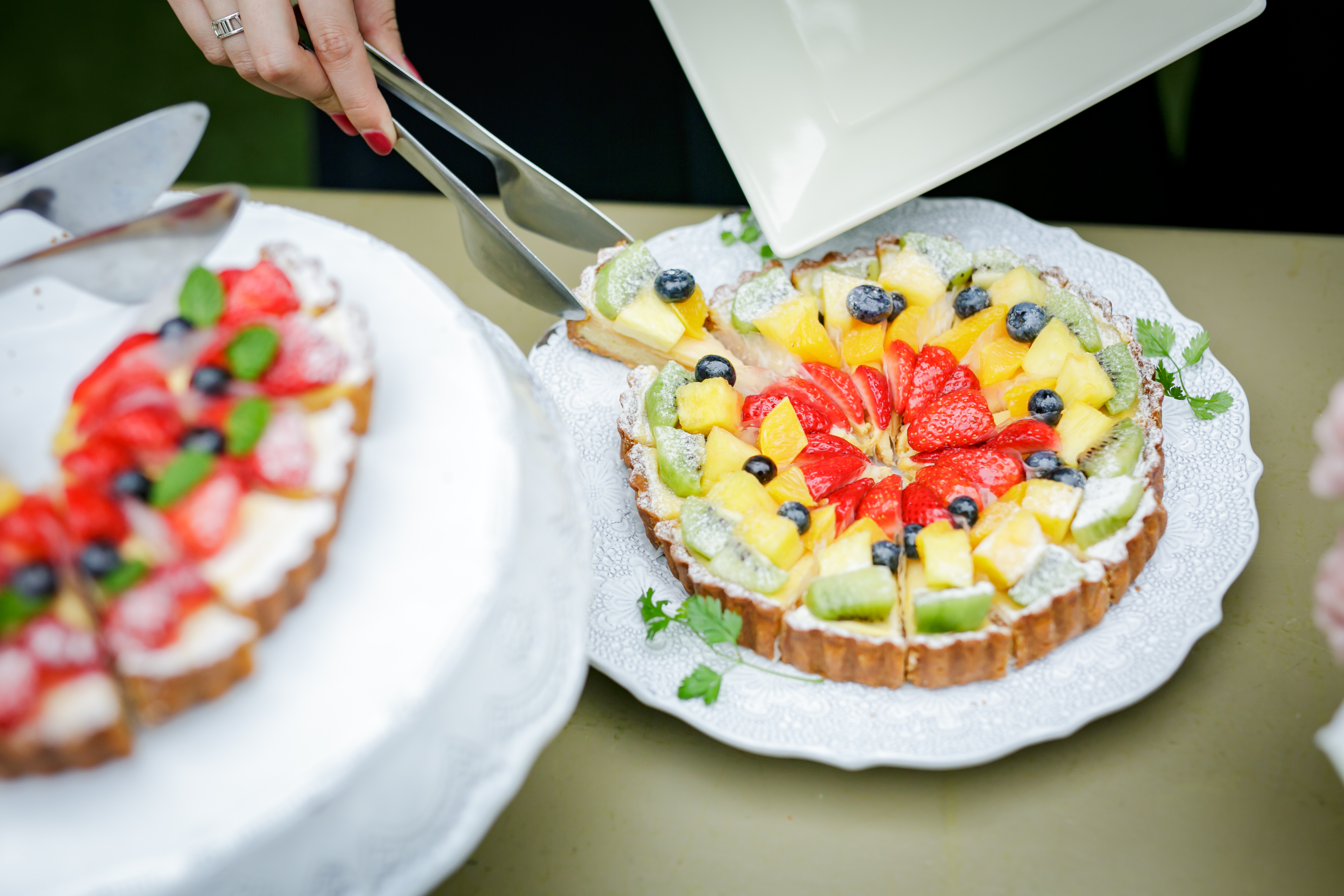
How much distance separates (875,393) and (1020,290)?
0.37 m

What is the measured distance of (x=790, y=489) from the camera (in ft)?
6.03

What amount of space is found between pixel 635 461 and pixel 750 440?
0.24 metres

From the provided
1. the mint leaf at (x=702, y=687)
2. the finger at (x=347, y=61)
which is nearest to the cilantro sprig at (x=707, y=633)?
the mint leaf at (x=702, y=687)

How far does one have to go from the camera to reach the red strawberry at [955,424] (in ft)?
6.26

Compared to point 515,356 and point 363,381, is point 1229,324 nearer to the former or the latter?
point 515,356

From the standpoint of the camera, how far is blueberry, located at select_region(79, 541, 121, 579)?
0.94m

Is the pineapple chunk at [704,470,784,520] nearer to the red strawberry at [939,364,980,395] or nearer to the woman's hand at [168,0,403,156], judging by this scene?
the red strawberry at [939,364,980,395]

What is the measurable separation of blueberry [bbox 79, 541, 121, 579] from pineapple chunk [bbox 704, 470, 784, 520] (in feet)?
3.47

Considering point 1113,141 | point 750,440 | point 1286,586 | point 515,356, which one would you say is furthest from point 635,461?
point 1113,141

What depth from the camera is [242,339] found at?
3.61 feet

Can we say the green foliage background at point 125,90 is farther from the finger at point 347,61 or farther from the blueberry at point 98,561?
the blueberry at point 98,561

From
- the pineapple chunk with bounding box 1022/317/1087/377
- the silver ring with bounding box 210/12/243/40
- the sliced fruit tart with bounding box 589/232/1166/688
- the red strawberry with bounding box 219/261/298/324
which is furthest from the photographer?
the pineapple chunk with bounding box 1022/317/1087/377

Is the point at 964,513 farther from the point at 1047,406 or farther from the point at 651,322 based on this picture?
the point at 651,322

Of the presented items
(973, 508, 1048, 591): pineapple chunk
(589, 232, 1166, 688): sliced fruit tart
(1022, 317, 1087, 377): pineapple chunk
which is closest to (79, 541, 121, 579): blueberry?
(589, 232, 1166, 688): sliced fruit tart
